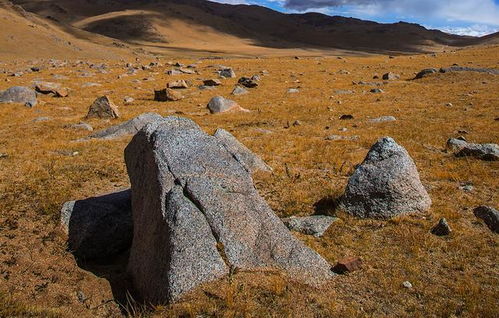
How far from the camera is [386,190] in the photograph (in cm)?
1255

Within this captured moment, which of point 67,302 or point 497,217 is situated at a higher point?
point 497,217

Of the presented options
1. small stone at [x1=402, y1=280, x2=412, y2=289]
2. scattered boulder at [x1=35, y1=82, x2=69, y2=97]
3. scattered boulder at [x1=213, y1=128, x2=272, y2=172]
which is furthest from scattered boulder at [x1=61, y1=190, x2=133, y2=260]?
scattered boulder at [x1=35, y1=82, x2=69, y2=97]

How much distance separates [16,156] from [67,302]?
13106 mm

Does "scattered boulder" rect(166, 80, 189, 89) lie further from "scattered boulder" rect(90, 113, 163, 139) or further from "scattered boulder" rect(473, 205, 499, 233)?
"scattered boulder" rect(473, 205, 499, 233)

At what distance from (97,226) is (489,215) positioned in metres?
12.3

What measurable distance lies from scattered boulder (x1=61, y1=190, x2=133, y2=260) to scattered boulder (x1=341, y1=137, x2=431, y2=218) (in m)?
7.39

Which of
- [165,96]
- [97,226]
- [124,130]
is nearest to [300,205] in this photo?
[97,226]

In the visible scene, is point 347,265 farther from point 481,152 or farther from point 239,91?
point 239,91

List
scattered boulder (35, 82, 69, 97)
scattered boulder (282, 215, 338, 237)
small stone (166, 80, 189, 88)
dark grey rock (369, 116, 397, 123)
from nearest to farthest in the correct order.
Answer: scattered boulder (282, 215, 338, 237) → dark grey rock (369, 116, 397, 123) → scattered boulder (35, 82, 69, 97) → small stone (166, 80, 189, 88)

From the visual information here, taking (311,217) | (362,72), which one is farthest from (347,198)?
(362,72)

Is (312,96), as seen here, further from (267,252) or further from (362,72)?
(267,252)

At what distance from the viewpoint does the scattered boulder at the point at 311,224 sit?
12.1 metres

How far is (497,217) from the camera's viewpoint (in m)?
11.8

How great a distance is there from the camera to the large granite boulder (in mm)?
8883
